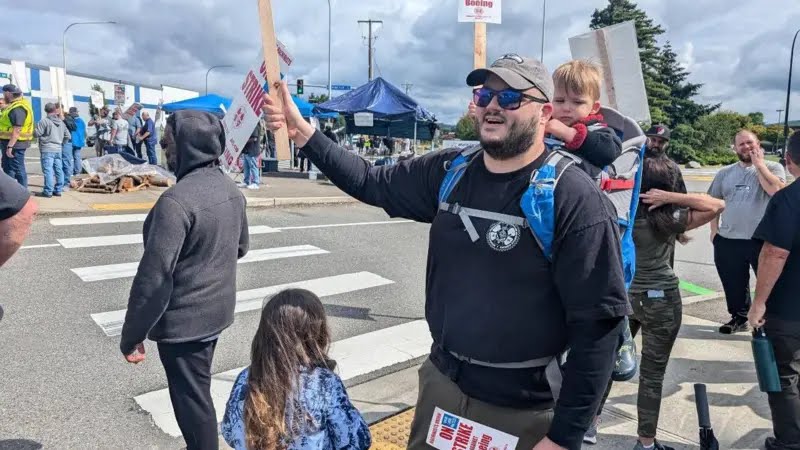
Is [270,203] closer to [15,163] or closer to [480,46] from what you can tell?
[15,163]

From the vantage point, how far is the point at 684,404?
13.8ft

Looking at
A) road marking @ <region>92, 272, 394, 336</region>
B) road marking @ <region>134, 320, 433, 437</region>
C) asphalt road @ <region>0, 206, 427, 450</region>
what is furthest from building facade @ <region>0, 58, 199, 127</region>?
road marking @ <region>134, 320, 433, 437</region>

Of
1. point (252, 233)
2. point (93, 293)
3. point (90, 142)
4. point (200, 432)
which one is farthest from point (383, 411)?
point (90, 142)

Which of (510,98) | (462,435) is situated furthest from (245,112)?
(462,435)

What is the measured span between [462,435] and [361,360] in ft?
9.32

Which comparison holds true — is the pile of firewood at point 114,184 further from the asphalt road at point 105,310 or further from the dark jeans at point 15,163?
the asphalt road at point 105,310

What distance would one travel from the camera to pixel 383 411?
4.02 meters

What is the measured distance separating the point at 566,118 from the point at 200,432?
7.78 feet

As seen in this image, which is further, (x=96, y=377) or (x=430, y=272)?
(x=96, y=377)

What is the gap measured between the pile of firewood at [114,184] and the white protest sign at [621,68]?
11.4 m

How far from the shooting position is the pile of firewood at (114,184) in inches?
494

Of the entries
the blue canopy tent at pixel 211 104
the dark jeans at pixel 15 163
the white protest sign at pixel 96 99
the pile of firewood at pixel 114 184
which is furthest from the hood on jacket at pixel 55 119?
the white protest sign at pixel 96 99

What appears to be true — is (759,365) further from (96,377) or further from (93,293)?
(93,293)

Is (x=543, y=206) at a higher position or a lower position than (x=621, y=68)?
lower
